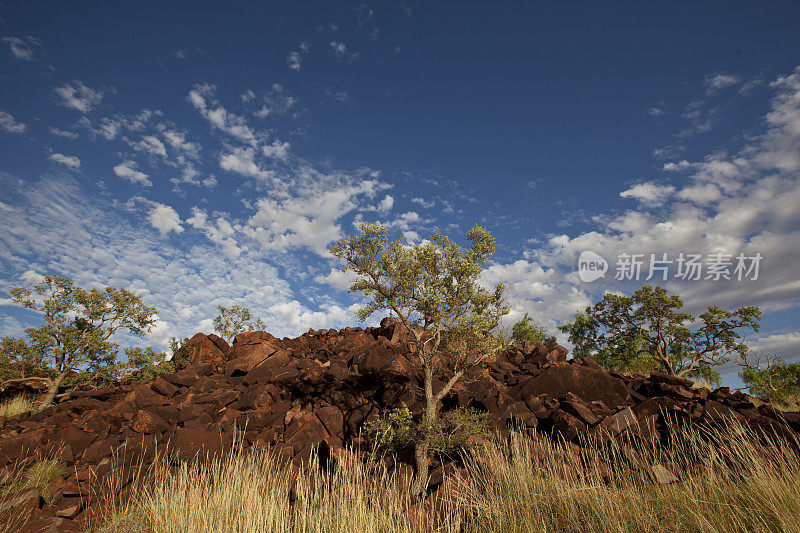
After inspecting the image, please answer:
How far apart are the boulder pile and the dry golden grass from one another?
2905mm

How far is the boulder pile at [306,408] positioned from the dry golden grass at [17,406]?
114 inches

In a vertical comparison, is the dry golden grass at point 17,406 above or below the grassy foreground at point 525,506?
above

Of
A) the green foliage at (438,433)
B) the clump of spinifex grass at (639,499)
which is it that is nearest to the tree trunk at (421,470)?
the green foliage at (438,433)

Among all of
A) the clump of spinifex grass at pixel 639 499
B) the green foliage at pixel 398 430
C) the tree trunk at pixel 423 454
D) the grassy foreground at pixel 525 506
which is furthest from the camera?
the green foliage at pixel 398 430

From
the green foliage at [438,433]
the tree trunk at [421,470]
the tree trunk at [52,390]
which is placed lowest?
the tree trunk at [421,470]

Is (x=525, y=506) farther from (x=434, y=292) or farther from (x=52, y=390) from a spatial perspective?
(x=52, y=390)

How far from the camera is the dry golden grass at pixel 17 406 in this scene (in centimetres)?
1870

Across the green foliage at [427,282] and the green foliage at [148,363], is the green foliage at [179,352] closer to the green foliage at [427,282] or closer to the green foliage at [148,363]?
the green foliage at [148,363]

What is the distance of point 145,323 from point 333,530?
26.2 m

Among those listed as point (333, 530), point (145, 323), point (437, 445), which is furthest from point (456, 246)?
point (145, 323)

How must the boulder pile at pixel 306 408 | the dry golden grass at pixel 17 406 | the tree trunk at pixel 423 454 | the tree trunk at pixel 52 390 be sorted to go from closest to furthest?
1. the tree trunk at pixel 423 454
2. the boulder pile at pixel 306 408
3. the dry golden grass at pixel 17 406
4. the tree trunk at pixel 52 390

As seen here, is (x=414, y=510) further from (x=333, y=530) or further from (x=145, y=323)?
(x=145, y=323)

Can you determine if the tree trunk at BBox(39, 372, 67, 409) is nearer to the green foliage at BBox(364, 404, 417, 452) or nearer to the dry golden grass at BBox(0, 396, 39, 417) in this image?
the dry golden grass at BBox(0, 396, 39, 417)

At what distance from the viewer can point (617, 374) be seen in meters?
16.3
